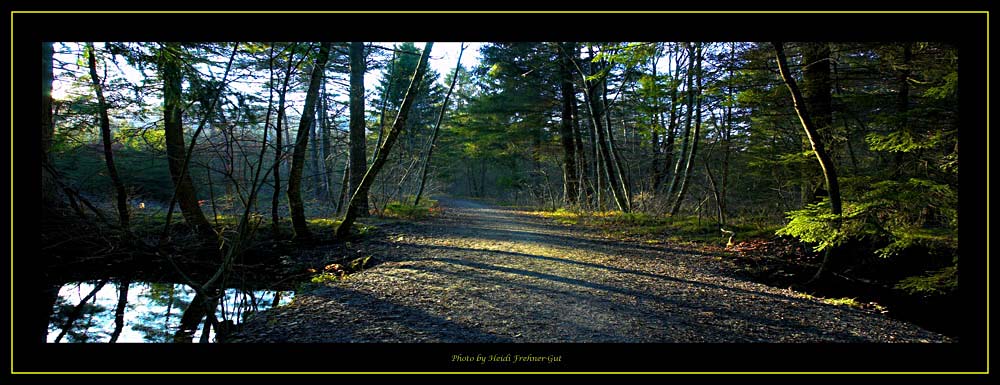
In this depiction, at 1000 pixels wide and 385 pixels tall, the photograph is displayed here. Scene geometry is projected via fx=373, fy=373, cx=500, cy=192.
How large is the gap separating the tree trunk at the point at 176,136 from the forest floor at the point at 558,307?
1.22 metres

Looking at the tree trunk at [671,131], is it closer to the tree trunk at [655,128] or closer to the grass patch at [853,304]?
the tree trunk at [655,128]

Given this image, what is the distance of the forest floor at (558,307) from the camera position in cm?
195

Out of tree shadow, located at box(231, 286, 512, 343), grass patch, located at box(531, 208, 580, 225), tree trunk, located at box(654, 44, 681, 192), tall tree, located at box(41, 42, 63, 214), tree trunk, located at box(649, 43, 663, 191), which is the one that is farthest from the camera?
grass patch, located at box(531, 208, 580, 225)

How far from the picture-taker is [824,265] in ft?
11.8

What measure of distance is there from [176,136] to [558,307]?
372cm

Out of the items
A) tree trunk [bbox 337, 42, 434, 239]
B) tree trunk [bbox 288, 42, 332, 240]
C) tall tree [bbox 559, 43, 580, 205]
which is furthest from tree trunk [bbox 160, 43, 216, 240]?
tall tree [bbox 559, 43, 580, 205]

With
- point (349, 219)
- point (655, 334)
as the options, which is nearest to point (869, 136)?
point (655, 334)

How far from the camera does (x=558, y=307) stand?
237cm

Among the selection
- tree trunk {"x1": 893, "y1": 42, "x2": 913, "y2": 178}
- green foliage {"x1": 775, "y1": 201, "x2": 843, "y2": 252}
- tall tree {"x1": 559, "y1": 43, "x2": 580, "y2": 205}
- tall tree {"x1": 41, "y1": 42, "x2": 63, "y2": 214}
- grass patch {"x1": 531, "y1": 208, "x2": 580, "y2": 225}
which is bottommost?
grass patch {"x1": 531, "y1": 208, "x2": 580, "y2": 225}

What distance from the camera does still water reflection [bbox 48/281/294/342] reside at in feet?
6.86

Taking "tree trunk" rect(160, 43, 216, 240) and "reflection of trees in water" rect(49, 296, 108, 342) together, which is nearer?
"reflection of trees in water" rect(49, 296, 108, 342)

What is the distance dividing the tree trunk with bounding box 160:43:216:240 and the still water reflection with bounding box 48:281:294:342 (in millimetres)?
807

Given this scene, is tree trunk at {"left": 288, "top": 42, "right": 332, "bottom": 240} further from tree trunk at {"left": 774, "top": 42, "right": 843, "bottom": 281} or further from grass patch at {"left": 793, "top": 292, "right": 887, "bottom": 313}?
grass patch at {"left": 793, "top": 292, "right": 887, "bottom": 313}

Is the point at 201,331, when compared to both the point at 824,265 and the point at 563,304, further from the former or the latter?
the point at 824,265
